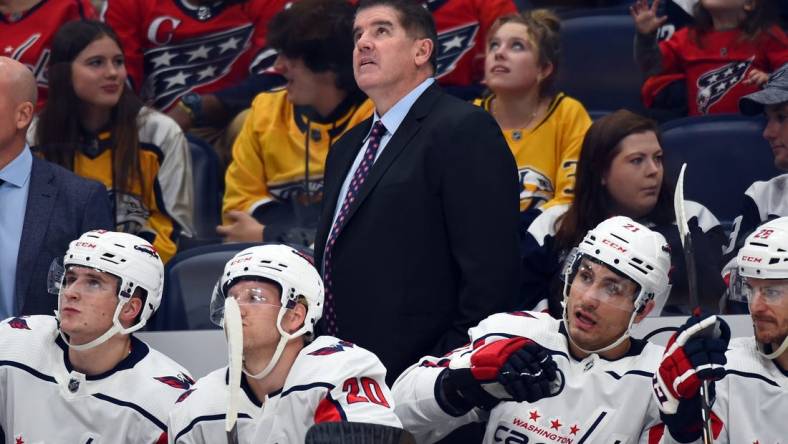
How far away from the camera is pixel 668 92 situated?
228 inches

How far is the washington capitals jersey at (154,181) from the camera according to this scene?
5.50 metres

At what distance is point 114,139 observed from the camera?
5523 millimetres

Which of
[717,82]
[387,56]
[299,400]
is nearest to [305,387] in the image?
[299,400]

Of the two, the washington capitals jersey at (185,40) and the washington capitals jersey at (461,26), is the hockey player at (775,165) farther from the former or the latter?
the washington capitals jersey at (185,40)

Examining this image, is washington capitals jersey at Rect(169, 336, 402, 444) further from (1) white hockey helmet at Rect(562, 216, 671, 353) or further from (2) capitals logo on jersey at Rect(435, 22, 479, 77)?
(2) capitals logo on jersey at Rect(435, 22, 479, 77)

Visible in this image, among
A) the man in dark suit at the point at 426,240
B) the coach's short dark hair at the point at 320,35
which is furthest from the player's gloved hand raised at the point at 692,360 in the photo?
the coach's short dark hair at the point at 320,35

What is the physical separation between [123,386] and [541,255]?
1366 mm

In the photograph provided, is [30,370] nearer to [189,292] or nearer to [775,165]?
[189,292]

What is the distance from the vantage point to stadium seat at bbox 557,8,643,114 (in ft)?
20.8

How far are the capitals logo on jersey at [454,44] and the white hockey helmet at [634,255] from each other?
2289mm

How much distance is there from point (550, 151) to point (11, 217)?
75.6 inches

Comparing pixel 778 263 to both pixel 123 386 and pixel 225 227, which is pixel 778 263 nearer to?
pixel 123 386

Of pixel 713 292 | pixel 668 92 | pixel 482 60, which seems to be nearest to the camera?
pixel 713 292

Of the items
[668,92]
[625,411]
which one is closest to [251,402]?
[625,411]
